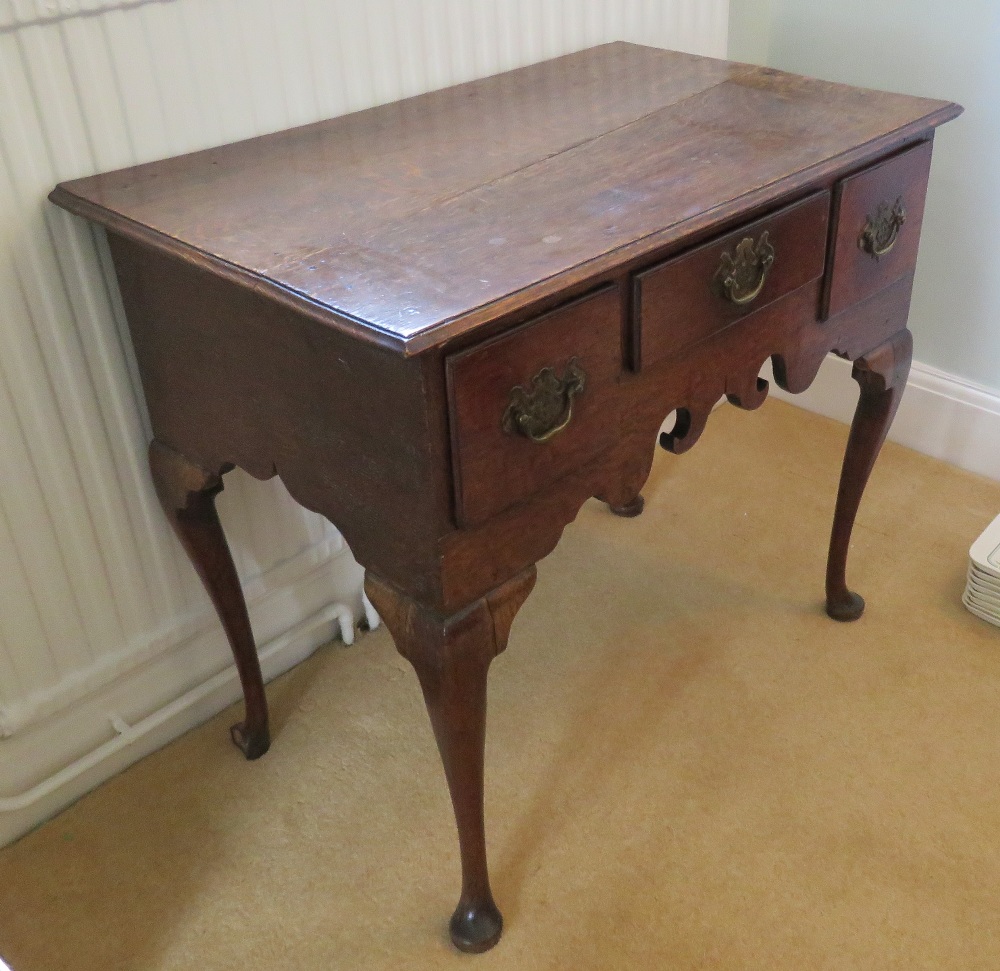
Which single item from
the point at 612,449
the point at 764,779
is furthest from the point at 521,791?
the point at 612,449

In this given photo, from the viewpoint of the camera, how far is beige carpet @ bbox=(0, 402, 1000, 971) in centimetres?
121

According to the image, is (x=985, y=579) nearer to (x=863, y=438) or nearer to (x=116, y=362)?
(x=863, y=438)

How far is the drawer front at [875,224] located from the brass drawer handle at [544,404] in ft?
1.34

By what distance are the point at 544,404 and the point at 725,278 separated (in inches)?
9.9

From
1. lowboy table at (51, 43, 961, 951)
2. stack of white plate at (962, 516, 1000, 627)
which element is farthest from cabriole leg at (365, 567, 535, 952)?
stack of white plate at (962, 516, 1000, 627)

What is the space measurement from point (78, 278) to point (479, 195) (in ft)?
1.44

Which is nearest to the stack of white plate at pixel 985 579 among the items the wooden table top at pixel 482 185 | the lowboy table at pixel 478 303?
the lowboy table at pixel 478 303

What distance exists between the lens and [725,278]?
3.40ft

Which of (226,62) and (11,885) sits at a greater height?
(226,62)

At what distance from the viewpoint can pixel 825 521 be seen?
186 centimetres

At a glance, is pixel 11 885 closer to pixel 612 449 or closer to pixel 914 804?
pixel 612 449

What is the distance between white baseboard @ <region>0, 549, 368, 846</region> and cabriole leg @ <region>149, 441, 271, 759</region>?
83 mm

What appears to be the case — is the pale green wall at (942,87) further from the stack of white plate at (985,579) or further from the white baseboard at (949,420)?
the stack of white plate at (985,579)

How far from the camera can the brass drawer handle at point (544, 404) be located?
2.94 feet
